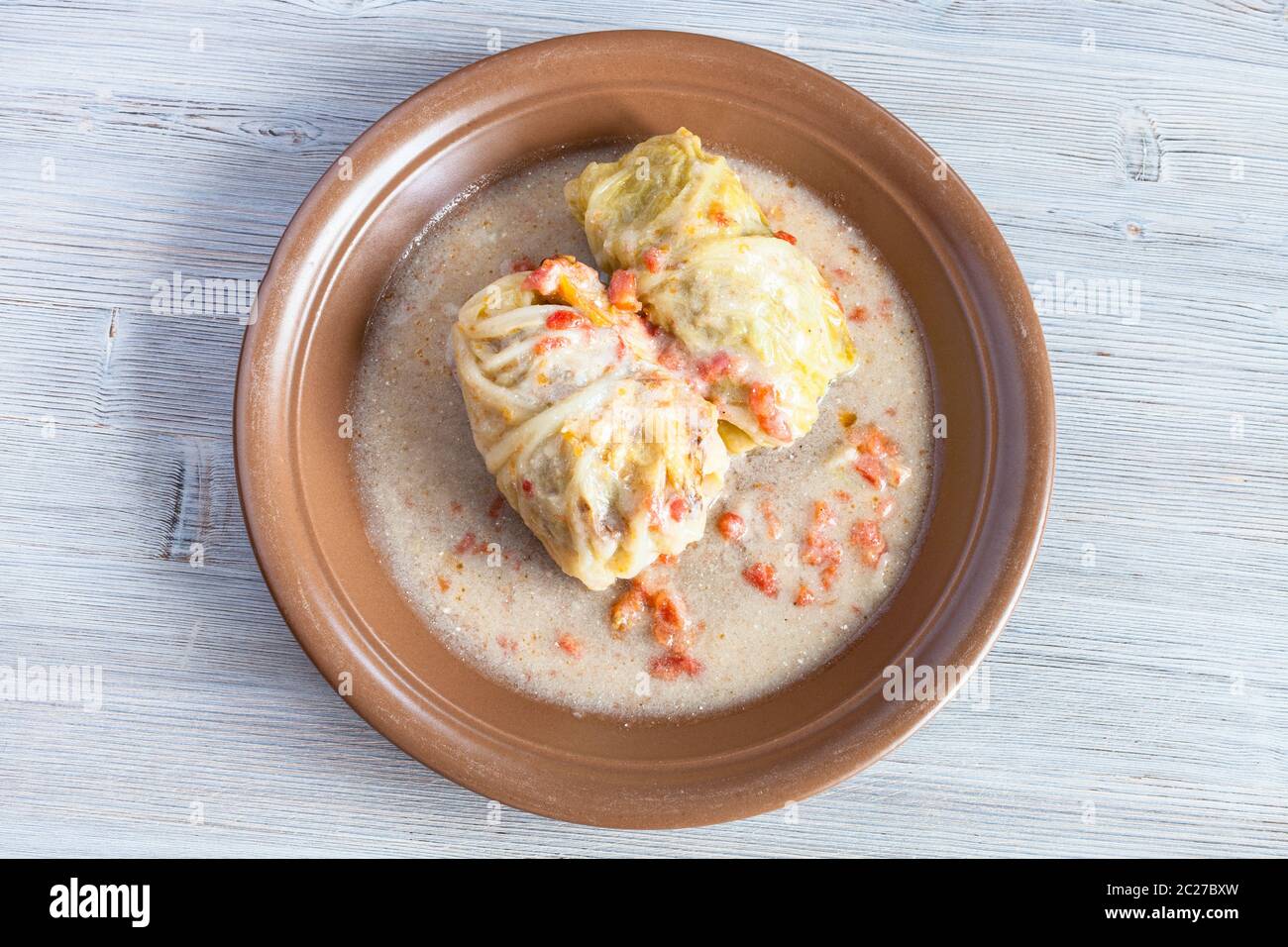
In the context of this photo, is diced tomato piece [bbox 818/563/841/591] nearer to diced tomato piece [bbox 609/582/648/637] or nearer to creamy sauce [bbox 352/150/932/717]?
creamy sauce [bbox 352/150/932/717]

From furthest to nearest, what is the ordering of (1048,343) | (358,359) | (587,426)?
(1048,343)
(358,359)
(587,426)

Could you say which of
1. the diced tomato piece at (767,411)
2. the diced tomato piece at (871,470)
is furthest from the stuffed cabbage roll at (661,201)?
the diced tomato piece at (871,470)

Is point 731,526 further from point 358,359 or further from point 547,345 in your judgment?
point 358,359

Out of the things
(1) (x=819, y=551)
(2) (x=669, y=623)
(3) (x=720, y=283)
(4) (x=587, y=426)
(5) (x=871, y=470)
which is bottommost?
(2) (x=669, y=623)

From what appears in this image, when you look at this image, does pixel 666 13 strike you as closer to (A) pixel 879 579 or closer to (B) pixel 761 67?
(B) pixel 761 67

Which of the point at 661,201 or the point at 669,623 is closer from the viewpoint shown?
the point at 661,201

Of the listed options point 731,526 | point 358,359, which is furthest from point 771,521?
point 358,359

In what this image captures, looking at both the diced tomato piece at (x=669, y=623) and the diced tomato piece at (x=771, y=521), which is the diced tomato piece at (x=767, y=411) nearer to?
the diced tomato piece at (x=771, y=521)

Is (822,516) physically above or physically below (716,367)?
below
